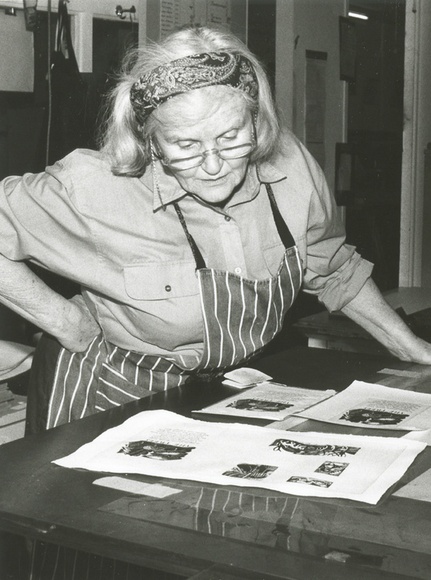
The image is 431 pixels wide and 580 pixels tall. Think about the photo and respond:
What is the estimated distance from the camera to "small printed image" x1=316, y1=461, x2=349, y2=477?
1.33m

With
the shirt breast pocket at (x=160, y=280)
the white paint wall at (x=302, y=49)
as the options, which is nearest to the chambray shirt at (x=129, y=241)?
the shirt breast pocket at (x=160, y=280)

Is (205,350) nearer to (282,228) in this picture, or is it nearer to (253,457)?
(282,228)

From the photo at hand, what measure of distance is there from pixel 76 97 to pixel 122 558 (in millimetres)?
2242

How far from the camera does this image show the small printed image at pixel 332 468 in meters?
1.33

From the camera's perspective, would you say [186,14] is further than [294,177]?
Yes

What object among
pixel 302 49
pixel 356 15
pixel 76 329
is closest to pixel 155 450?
pixel 76 329

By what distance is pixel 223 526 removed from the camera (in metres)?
1.15

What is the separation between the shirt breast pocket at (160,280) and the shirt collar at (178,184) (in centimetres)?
13

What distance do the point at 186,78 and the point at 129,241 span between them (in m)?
0.39

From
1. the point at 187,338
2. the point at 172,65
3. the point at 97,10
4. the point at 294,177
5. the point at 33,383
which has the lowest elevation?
the point at 33,383

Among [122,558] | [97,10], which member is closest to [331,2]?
[97,10]

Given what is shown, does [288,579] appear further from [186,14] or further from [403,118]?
[403,118]

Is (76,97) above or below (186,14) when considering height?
below

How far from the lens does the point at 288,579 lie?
1.01 metres
